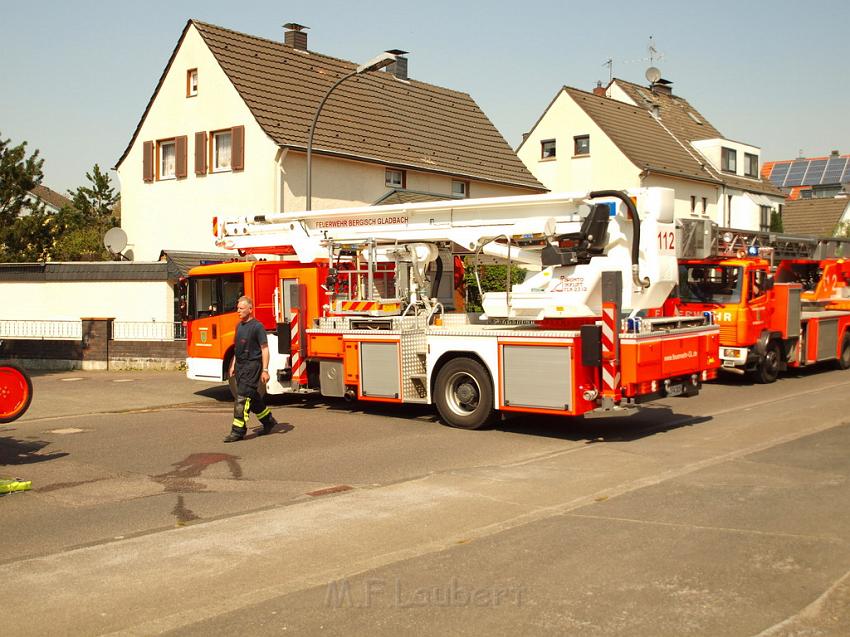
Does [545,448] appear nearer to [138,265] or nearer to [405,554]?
[405,554]

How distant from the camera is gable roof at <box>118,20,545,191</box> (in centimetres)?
2828

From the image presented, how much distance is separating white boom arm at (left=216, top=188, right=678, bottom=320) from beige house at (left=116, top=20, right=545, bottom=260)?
13.1m

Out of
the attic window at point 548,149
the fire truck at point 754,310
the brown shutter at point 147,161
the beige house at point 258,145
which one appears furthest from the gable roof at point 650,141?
the fire truck at point 754,310

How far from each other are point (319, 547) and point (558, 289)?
20.8 feet

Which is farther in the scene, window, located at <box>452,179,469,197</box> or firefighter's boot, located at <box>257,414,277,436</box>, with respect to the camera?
window, located at <box>452,179,469,197</box>

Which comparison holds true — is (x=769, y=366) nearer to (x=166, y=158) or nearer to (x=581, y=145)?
(x=166, y=158)

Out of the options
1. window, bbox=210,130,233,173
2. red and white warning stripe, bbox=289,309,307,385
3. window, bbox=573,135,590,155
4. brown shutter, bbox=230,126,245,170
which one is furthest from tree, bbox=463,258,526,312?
window, bbox=573,135,590,155

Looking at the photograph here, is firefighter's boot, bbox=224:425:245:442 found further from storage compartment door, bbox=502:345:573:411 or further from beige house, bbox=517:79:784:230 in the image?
beige house, bbox=517:79:784:230

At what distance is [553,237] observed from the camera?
41.2ft

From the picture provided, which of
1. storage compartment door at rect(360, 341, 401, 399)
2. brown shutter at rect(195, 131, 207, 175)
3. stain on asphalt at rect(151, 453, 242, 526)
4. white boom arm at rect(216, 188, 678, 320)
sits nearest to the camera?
stain on asphalt at rect(151, 453, 242, 526)

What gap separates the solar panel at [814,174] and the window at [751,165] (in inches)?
1119

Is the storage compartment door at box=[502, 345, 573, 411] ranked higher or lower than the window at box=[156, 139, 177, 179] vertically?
lower

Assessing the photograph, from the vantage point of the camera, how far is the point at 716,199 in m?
47.0

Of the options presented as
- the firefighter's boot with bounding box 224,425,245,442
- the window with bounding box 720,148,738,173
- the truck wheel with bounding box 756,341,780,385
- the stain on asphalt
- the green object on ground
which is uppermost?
the window with bounding box 720,148,738,173
